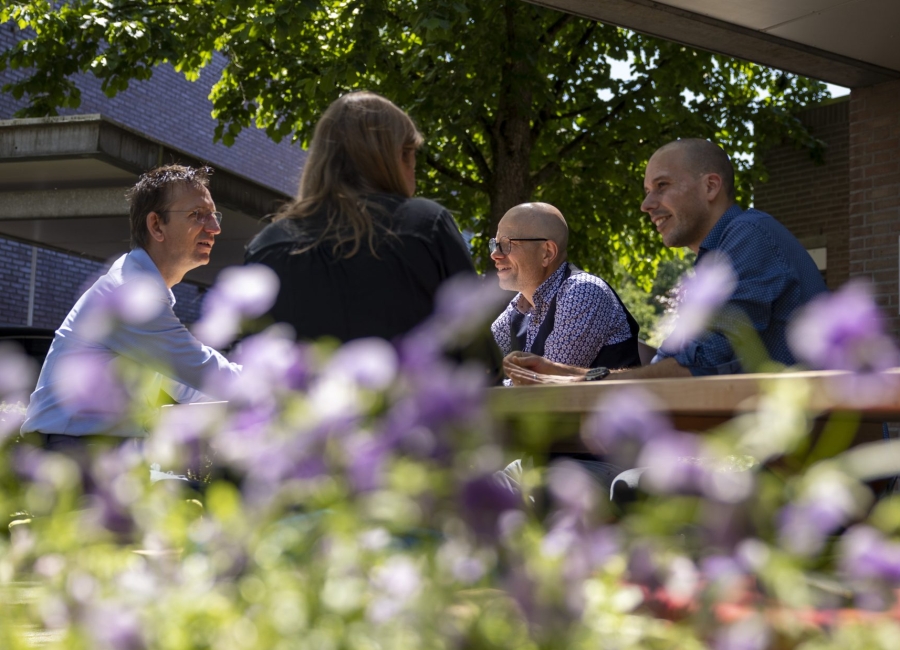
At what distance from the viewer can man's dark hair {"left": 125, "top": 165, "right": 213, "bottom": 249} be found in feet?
12.0

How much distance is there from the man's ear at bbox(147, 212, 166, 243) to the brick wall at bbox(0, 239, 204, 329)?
12.2 m

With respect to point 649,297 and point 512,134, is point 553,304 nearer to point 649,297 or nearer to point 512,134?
point 512,134

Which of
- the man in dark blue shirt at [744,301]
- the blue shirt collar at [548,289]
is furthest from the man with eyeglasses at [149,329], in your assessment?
the blue shirt collar at [548,289]

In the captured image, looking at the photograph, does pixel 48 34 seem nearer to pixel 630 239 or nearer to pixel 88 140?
pixel 88 140

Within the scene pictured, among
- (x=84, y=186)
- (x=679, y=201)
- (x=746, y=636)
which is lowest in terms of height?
(x=746, y=636)

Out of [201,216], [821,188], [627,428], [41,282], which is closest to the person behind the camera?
[627,428]

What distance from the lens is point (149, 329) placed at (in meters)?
3.09

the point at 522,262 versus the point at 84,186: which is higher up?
the point at 84,186

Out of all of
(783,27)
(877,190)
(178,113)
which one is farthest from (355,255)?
(178,113)

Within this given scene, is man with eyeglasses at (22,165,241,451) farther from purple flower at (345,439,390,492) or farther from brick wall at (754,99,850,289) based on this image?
brick wall at (754,99,850,289)

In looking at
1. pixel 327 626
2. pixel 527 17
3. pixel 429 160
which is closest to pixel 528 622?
pixel 327 626

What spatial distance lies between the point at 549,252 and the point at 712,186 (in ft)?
2.65

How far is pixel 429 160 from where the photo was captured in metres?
10.9

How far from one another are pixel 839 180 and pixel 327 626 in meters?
14.1
